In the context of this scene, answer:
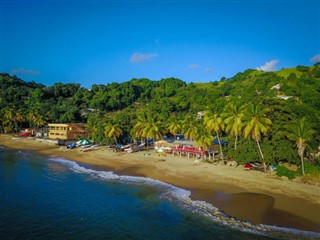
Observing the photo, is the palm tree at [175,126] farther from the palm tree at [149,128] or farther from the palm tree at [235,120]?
the palm tree at [235,120]

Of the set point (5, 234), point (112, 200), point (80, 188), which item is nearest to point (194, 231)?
point (112, 200)

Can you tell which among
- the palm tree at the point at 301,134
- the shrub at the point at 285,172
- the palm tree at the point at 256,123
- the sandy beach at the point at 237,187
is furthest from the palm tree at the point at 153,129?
the palm tree at the point at 301,134

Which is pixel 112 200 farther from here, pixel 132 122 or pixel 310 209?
pixel 132 122

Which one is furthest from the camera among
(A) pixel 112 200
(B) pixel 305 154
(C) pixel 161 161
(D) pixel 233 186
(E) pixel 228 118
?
(C) pixel 161 161

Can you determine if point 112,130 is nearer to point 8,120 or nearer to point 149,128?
point 149,128

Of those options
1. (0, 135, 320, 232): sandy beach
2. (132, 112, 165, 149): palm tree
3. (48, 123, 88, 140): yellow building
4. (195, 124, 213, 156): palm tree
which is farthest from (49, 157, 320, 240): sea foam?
(48, 123, 88, 140): yellow building

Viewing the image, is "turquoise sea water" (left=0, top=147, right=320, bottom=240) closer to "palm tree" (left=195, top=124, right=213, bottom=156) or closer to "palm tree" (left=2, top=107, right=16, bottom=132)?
"palm tree" (left=195, top=124, right=213, bottom=156)
